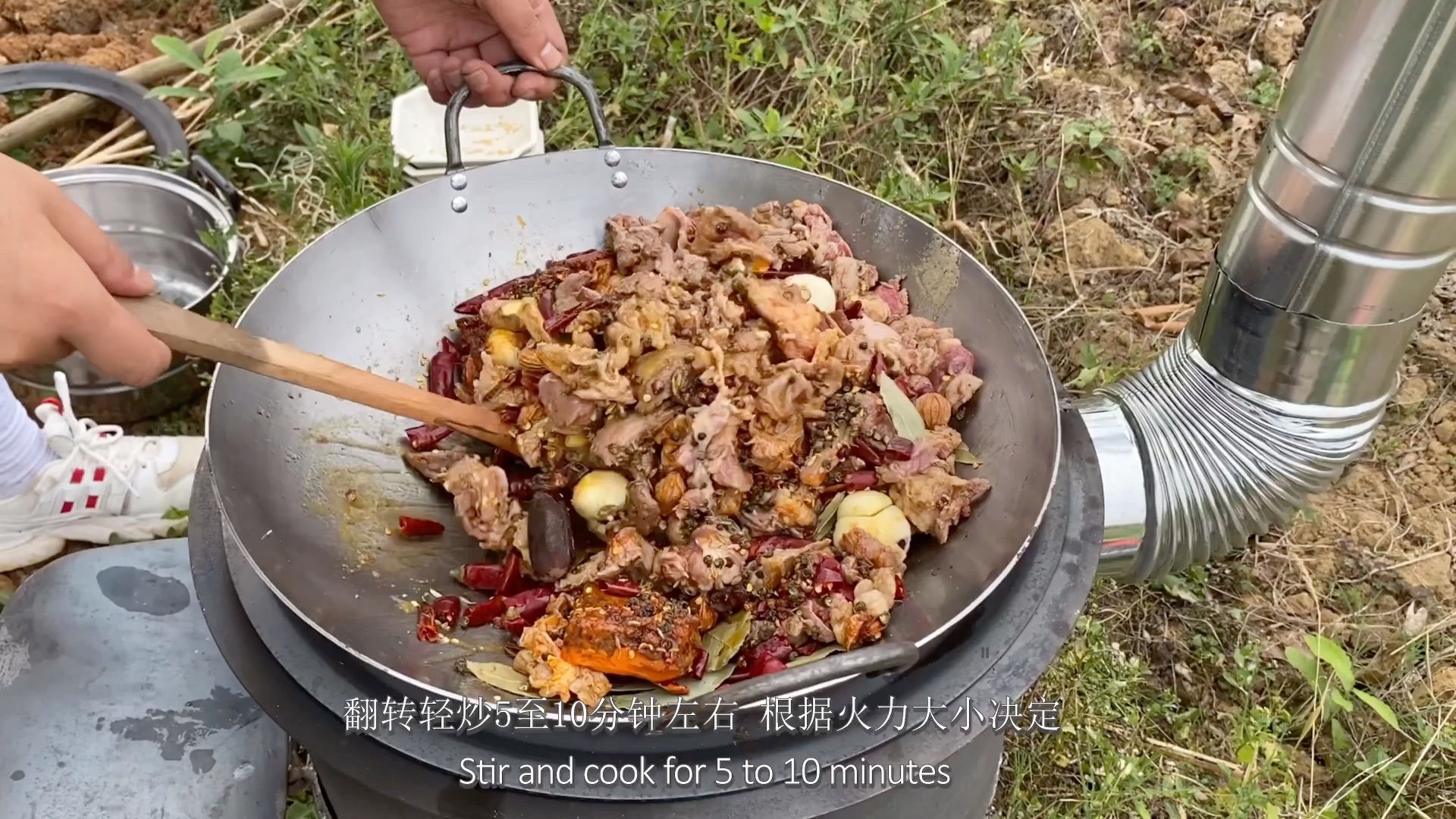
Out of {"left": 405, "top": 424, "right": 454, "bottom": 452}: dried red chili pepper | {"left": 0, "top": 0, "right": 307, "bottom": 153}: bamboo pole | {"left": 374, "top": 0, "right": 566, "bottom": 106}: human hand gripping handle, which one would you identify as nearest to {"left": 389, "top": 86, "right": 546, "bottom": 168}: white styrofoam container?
{"left": 0, "top": 0, "right": 307, "bottom": 153}: bamboo pole

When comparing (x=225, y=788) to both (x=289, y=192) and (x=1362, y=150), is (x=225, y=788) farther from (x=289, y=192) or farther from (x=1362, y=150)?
(x=1362, y=150)

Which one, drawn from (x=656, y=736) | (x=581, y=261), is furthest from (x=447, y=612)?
(x=581, y=261)

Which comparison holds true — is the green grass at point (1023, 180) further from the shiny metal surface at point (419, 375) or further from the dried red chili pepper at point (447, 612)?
the dried red chili pepper at point (447, 612)

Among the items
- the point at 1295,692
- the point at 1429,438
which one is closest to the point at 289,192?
the point at 1295,692

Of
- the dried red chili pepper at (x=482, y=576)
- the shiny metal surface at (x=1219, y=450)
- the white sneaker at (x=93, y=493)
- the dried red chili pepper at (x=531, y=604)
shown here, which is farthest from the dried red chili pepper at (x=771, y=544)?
the white sneaker at (x=93, y=493)

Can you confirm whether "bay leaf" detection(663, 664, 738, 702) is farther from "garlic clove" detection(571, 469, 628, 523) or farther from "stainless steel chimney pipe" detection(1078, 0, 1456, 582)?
"stainless steel chimney pipe" detection(1078, 0, 1456, 582)
